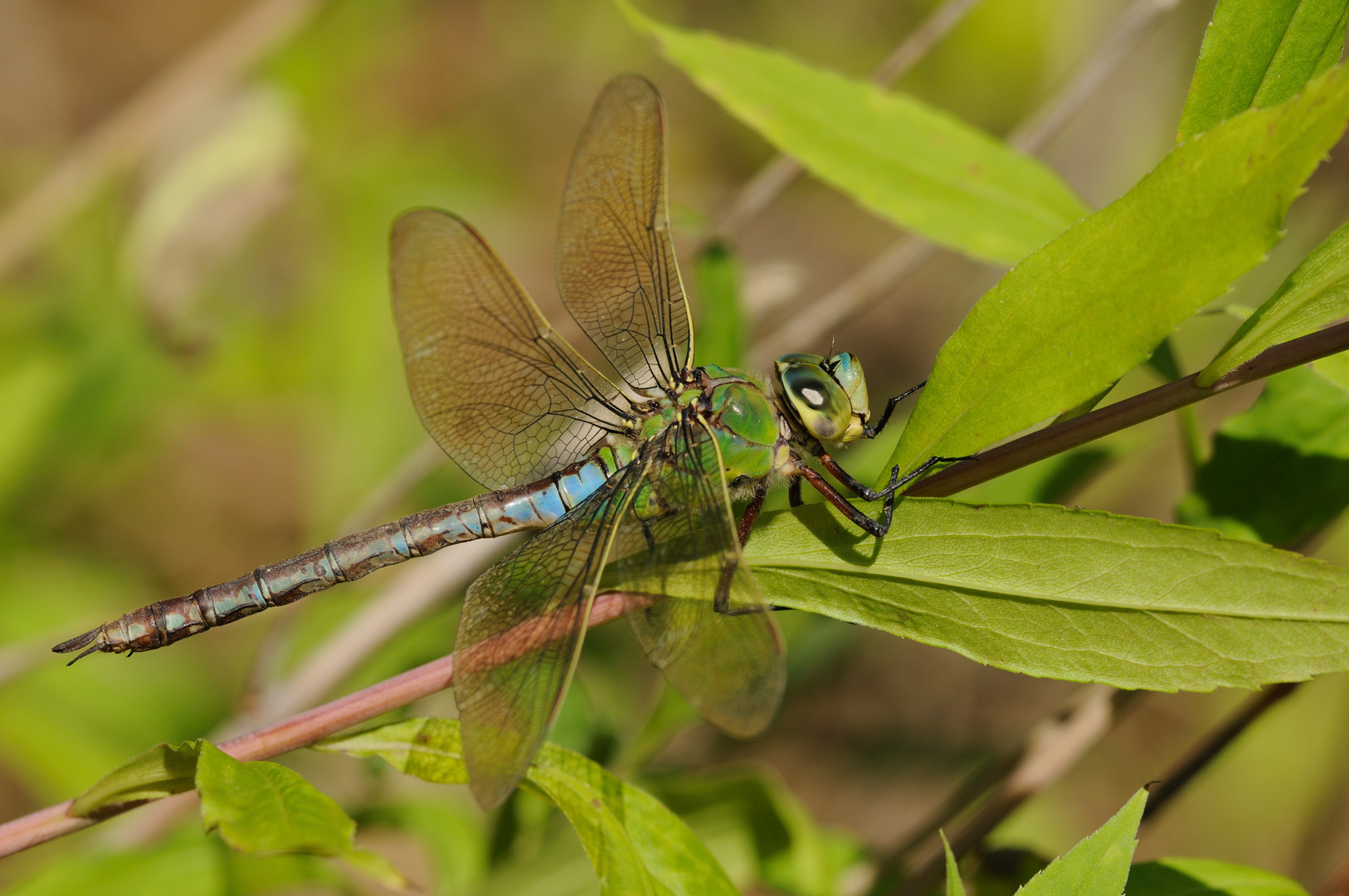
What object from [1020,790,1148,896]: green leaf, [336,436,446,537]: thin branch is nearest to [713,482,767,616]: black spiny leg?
[1020,790,1148,896]: green leaf

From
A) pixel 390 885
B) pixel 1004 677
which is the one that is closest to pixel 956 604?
pixel 390 885

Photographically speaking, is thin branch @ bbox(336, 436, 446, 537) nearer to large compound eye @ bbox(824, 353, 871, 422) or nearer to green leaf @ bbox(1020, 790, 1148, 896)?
large compound eye @ bbox(824, 353, 871, 422)

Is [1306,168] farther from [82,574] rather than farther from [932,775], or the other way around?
[82,574]

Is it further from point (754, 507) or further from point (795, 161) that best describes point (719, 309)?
point (754, 507)

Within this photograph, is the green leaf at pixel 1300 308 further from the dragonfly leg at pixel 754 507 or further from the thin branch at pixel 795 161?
the thin branch at pixel 795 161

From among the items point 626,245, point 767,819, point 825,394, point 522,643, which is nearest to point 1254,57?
point 825,394

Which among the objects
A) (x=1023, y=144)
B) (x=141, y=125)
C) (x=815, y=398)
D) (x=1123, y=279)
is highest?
(x=141, y=125)
